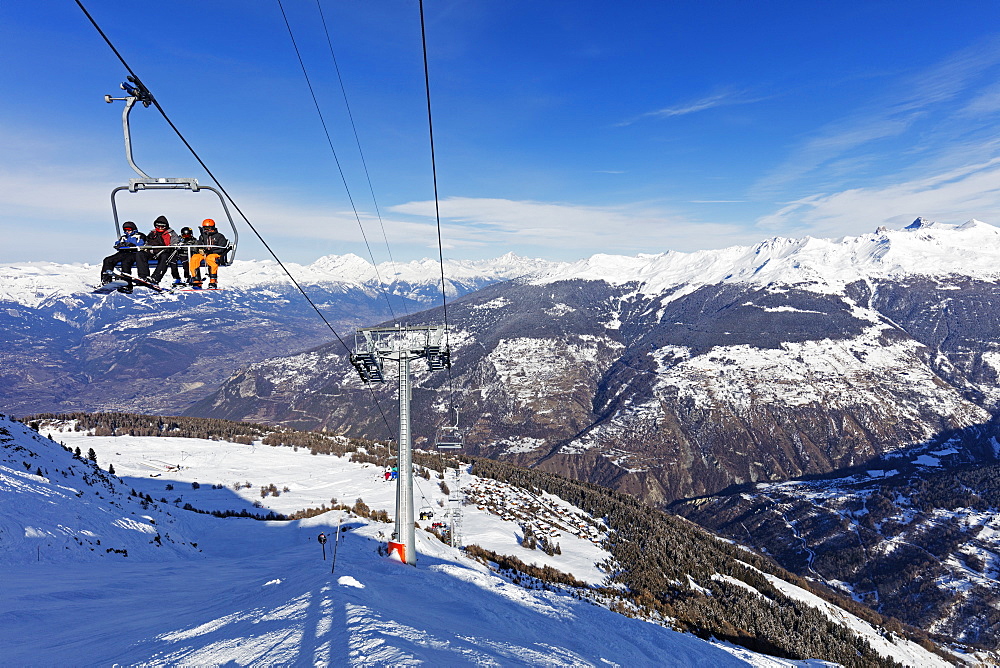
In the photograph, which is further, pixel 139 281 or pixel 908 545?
pixel 908 545

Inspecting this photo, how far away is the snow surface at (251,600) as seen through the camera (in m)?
9.45

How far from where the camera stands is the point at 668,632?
2125 centimetres

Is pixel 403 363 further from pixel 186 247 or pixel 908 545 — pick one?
pixel 908 545

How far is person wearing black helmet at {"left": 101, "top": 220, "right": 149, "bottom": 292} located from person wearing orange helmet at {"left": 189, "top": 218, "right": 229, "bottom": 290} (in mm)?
1079

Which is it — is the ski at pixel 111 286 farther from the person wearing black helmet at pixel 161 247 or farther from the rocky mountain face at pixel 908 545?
the rocky mountain face at pixel 908 545

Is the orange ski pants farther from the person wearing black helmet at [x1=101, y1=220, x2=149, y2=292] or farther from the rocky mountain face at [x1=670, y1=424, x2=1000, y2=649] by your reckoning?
the rocky mountain face at [x1=670, y1=424, x2=1000, y2=649]

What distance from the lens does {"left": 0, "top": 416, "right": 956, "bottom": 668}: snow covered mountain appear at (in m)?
9.69

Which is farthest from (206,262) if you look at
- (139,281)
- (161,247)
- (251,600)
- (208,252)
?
(251,600)

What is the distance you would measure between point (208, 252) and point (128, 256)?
1.86m

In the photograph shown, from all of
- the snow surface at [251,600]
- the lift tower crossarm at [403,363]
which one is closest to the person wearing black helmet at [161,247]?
the snow surface at [251,600]

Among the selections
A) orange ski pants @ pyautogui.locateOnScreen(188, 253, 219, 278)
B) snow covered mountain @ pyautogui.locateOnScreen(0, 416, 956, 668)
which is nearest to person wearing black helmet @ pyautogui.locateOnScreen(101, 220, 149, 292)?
orange ski pants @ pyautogui.locateOnScreen(188, 253, 219, 278)

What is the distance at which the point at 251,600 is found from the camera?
13.3m

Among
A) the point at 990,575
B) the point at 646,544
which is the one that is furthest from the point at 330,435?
the point at 990,575

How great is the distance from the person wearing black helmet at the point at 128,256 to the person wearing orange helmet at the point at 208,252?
42.5 inches
